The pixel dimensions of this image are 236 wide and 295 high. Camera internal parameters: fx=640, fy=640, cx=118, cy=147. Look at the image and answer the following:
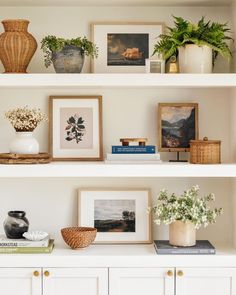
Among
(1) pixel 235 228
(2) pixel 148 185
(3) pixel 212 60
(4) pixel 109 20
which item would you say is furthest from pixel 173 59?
(1) pixel 235 228

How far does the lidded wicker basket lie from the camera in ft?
10.7

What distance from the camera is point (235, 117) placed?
11.2 ft

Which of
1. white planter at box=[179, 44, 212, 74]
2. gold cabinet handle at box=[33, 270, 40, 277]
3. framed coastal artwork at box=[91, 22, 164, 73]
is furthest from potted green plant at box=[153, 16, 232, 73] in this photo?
gold cabinet handle at box=[33, 270, 40, 277]

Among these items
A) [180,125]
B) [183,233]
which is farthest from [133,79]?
[183,233]

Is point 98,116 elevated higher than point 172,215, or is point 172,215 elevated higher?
point 98,116

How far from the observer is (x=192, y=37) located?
127 inches

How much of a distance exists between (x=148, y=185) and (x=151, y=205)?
0.36 ft

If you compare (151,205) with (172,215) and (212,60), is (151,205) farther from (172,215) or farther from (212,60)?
(212,60)

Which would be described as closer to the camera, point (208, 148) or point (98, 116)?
point (208, 148)

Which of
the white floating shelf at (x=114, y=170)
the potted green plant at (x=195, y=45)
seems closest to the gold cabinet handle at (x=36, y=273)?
the white floating shelf at (x=114, y=170)

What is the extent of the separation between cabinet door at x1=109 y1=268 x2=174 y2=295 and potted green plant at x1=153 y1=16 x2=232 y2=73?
1.03 m

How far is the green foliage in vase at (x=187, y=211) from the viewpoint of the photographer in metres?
3.25

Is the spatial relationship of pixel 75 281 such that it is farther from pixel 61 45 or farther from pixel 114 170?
pixel 61 45

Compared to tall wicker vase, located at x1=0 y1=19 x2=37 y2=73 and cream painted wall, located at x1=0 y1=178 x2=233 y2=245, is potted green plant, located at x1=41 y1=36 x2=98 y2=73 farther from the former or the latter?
cream painted wall, located at x1=0 y1=178 x2=233 y2=245
